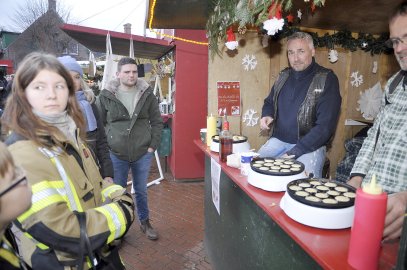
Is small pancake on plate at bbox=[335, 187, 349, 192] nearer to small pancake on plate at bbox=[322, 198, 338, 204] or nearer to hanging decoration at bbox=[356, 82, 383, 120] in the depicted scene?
small pancake on plate at bbox=[322, 198, 338, 204]

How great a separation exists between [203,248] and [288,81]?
225 cm

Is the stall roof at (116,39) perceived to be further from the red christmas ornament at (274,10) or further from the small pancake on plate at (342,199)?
the small pancake on plate at (342,199)


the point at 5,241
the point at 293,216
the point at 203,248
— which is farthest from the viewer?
the point at 203,248

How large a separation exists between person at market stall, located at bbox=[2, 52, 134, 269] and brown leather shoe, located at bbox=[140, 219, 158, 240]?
2.23 m

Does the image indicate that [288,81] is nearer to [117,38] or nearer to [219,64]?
[219,64]

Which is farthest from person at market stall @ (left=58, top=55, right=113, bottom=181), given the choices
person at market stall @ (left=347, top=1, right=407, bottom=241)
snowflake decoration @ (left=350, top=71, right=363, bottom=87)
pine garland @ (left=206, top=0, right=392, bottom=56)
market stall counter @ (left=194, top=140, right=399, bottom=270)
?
snowflake decoration @ (left=350, top=71, right=363, bottom=87)

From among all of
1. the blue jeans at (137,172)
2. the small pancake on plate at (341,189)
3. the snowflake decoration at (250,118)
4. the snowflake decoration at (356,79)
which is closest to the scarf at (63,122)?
the small pancake on plate at (341,189)

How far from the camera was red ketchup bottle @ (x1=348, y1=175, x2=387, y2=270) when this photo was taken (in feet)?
2.95

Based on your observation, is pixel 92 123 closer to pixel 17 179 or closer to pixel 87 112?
pixel 87 112

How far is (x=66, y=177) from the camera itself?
138cm

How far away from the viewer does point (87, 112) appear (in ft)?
9.26

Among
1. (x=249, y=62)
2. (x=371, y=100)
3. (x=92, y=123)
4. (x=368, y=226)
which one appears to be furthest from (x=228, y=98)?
(x=368, y=226)

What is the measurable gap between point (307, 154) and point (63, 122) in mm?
2210

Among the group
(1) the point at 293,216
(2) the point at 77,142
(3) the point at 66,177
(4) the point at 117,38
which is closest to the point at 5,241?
(3) the point at 66,177
